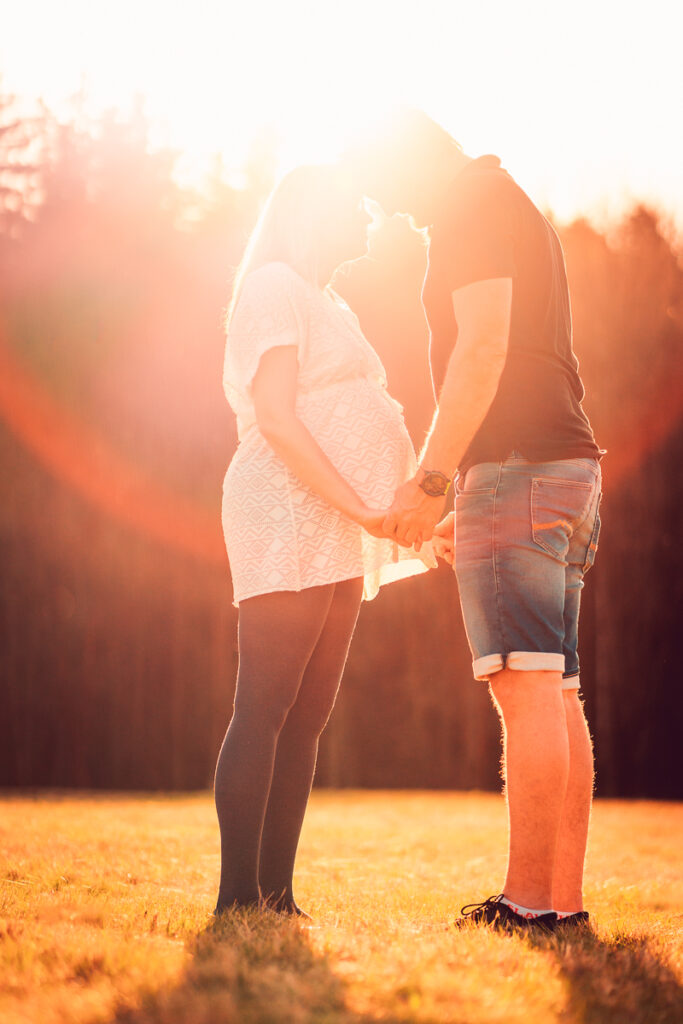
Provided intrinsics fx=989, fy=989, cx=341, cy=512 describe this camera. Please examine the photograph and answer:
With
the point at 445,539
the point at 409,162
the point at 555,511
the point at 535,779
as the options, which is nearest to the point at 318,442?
the point at 445,539

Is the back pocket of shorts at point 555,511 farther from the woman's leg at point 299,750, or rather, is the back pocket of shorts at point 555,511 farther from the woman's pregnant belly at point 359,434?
the woman's leg at point 299,750

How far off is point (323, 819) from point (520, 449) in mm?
3023

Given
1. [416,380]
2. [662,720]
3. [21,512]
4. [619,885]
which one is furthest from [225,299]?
[619,885]

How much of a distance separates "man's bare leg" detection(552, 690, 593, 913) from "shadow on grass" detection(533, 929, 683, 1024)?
17cm

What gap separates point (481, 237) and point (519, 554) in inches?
23.8

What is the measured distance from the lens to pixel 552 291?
1.97 meters

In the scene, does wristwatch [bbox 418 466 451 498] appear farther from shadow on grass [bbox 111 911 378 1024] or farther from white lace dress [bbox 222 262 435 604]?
shadow on grass [bbox 111 911 378 1024]

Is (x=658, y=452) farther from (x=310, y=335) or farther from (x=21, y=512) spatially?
(x=310, y=335)

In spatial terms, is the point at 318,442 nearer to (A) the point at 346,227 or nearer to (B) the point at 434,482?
(B) the point at 434,482

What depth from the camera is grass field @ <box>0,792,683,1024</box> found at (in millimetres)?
1187

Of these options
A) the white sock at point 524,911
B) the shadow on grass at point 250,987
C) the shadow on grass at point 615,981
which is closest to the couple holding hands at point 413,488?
the white sock at point 524,911

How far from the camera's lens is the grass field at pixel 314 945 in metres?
1.19

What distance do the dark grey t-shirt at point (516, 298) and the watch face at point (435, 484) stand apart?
98mm

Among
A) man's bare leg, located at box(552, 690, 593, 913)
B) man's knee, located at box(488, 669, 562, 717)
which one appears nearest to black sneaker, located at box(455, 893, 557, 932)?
man's bare leg, located at box(552, 690, 593, 913)
